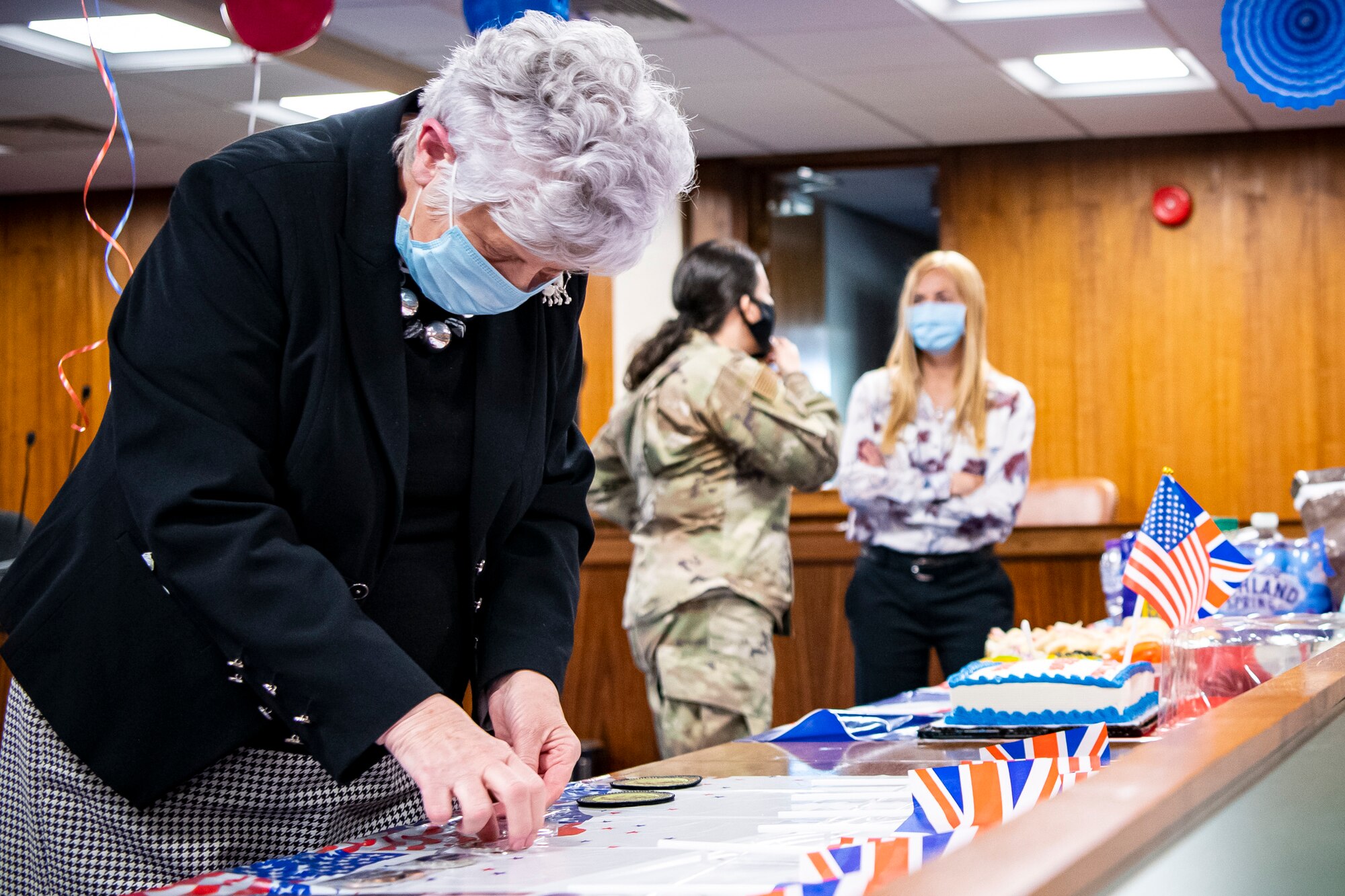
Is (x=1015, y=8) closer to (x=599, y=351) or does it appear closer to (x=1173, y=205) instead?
(x=1173, y=205)

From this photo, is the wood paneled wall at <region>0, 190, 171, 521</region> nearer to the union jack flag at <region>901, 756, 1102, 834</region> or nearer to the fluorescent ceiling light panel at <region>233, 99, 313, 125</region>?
the fluorescent ceiling light panel at <region>233, 99, 313, 125</region>

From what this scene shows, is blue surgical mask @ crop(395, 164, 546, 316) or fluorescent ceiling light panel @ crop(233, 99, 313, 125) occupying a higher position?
fluorescent ceiling light panel @ crop(233, 99, 313, 125)

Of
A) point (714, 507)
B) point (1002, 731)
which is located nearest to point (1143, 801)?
point (1002, 731)

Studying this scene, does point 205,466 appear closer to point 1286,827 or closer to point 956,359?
point 1286,827

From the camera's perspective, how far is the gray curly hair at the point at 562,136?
108 cm

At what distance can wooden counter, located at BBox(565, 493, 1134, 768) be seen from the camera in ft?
13.6

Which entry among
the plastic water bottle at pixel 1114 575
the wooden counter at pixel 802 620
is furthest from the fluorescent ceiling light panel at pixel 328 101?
the plastic water bottle at pixel 1114 575

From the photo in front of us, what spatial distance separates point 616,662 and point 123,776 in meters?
3.29

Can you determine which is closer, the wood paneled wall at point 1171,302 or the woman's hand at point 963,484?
the woman's hand at point 963,484

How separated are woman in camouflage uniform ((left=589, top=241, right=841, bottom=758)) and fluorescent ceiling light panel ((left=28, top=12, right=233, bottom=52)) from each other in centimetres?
293

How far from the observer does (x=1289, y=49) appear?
262 cm

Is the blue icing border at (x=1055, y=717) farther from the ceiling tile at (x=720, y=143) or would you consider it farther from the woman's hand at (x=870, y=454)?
the ceiling tile at (x=720, y=143)

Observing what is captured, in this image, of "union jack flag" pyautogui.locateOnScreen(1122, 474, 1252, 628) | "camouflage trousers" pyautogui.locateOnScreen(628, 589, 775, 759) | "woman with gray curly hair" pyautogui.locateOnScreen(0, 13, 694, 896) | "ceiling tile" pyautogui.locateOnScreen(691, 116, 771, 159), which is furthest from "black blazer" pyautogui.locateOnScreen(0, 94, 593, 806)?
"ceiling tile" pyautogui.locateOnScreen(691, 116, 771, 159)

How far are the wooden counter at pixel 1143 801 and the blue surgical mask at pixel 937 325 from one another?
1.87m
